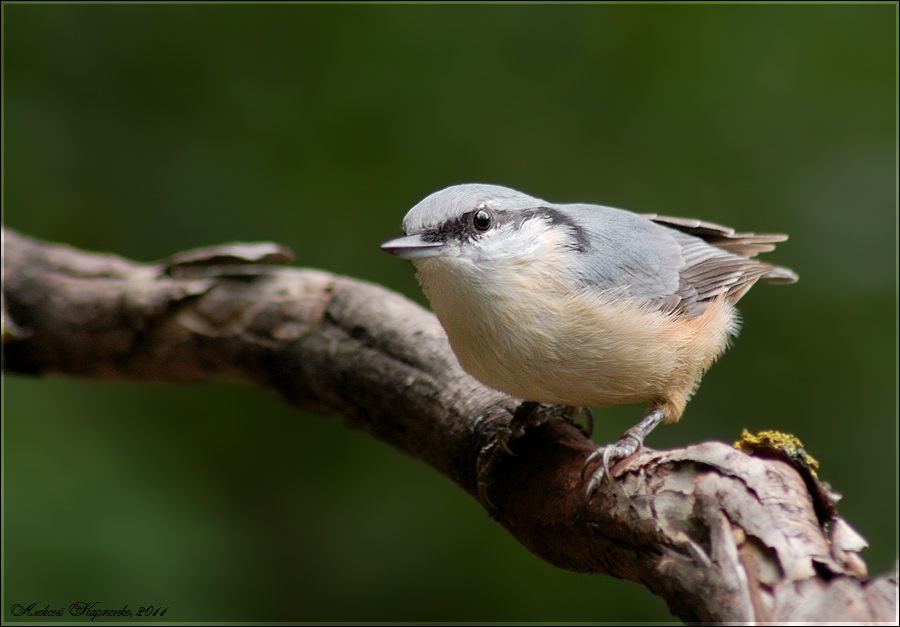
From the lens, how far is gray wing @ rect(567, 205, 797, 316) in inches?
72.0

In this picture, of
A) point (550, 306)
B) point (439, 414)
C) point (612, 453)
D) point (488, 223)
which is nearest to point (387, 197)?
point (439, 414)

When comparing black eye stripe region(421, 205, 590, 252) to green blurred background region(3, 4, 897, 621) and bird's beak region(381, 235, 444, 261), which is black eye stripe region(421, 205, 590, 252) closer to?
bird's beak region(381, 235, 444, 261)

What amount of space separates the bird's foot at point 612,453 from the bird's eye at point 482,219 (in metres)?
0.57

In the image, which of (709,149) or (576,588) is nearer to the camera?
(576,588)

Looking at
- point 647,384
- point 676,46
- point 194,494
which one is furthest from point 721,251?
point 194,494

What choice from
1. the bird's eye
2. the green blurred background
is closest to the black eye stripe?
the bird's eye

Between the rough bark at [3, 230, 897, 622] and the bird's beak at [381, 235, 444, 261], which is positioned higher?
the bird's beak at [381, 235, 444, 261]

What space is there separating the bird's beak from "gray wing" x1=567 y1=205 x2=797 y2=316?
37 centimetres

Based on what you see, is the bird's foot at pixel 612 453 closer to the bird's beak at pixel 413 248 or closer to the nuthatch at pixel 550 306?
the nuthatch at pixel 550 306

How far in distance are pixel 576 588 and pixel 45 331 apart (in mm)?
2254

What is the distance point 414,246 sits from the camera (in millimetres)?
1585

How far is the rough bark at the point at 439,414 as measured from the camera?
115 cm

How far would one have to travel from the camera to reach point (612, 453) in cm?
154

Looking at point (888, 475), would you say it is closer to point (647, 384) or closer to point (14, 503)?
point (647, 384)
